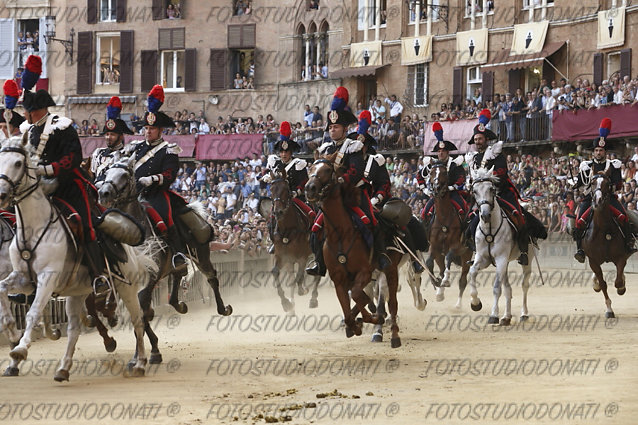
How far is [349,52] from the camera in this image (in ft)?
180

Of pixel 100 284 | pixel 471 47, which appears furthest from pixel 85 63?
pixel 100 284

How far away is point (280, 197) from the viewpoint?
20859 millimetres

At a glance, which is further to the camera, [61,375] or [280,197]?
[280,197]

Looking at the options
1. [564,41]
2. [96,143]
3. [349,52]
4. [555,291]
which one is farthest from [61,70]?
[555,291]

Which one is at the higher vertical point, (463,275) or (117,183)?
(117,183)

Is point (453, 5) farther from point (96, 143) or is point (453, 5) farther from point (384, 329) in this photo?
point (384, 329)

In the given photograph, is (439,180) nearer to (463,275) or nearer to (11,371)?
(463,275)

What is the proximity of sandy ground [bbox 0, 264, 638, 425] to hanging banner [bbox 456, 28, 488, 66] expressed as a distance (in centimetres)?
2889

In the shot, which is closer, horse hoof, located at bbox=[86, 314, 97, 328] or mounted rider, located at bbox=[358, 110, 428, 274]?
horse hoof, located at bbox=[86, 314, 97, 328]

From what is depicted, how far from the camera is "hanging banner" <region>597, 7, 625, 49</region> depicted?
42.2m

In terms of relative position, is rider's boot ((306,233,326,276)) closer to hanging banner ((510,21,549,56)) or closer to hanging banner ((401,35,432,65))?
hanging banner ((510,21,549,56))

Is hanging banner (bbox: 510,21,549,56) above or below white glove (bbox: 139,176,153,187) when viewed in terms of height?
above

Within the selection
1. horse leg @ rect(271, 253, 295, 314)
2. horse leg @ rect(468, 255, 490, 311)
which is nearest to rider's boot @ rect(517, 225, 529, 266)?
horse leg @ rect(468, 255, 490, 311)

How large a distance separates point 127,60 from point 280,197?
4174 centimetres
